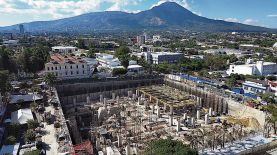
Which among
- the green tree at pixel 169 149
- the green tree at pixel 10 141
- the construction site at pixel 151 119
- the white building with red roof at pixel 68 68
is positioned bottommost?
the construction site at pixel 151 119

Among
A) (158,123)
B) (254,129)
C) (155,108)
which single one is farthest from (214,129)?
(155,108)

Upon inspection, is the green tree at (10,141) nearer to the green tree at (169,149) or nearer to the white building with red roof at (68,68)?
the green tree at (169,149)

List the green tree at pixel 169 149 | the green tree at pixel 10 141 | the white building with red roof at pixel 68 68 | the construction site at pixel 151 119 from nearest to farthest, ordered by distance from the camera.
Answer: the green tree at pixel 169 149, the green tree at pixel 10 141, the construction site at pixel 151 119, the white building with red roof at pixel 68 68

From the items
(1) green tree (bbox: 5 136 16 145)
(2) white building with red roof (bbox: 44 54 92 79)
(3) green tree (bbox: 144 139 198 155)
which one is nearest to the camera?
(3) green tree (bbox: 144 139 198 155)

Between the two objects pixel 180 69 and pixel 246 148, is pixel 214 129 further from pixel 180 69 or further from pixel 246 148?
pixel 180 69

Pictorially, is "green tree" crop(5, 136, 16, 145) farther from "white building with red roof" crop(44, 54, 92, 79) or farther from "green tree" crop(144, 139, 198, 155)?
"white building with red roof" crop(44, 54, 92, 79)

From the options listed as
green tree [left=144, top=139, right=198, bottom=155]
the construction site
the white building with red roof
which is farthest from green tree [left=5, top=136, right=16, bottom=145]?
the white building with red roof

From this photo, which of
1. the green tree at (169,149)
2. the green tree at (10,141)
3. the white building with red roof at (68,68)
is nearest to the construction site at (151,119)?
the green tree at (169,149)

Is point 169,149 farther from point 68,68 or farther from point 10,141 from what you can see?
point 68,68
